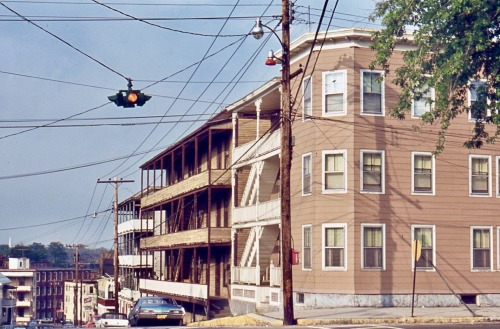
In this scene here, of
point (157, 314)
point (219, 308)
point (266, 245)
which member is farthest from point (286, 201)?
point (219, 308)

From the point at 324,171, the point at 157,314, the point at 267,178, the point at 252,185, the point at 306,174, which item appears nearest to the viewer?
the point at 157,314

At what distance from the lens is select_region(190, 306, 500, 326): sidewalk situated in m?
28.0

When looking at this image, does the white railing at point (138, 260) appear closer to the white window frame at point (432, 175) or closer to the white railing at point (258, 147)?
the white railing at point (258, 147)

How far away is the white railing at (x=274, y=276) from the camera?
38.1 metres

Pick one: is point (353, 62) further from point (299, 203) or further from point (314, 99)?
point (299, 203)

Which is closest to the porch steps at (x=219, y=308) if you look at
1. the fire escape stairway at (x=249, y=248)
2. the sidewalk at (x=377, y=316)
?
the fire escape stairway at (x=249, y=248)

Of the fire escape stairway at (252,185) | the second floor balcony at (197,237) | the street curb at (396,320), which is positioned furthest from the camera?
the second floor balcony at (197,237)

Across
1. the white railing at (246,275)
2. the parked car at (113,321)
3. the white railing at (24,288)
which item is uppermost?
the white railing at (246,275)

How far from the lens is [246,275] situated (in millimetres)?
42969

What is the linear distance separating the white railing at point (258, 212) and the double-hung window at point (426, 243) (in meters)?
6.94

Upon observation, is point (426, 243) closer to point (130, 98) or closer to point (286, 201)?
point (286, 201)

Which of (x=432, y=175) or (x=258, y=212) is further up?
(x=432, y=175)

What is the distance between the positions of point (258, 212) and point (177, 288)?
1433 centimetres

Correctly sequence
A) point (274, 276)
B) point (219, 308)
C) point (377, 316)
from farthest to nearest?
point (219, 308)
point (274, 276)
point (377, 316)
